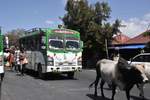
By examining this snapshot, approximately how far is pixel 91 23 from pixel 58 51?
17.7m

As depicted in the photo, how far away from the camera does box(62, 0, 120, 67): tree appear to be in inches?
1583

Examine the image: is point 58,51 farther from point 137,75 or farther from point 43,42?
point 137,75

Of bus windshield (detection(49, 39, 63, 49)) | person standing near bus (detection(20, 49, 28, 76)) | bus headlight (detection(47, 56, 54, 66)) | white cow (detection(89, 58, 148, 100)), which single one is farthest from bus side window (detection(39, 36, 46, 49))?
white cow (detection(89, 58, 148, 100))

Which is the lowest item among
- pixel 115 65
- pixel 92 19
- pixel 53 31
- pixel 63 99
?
pixel 63 99

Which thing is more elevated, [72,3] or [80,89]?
[72,3]

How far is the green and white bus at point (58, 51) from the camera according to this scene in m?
22.9

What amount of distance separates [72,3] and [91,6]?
203cm

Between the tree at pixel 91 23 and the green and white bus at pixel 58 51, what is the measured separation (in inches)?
622

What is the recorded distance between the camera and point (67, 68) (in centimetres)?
2334

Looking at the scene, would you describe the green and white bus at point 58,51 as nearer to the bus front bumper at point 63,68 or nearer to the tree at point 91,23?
the bus front bumper at point 63,68

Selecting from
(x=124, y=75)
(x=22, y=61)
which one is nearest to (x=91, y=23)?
(x=22, y=61)

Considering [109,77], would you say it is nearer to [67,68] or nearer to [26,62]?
[67,68]

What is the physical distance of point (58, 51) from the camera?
75.9 ft

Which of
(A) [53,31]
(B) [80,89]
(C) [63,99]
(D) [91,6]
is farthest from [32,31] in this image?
(D) [91,6]
